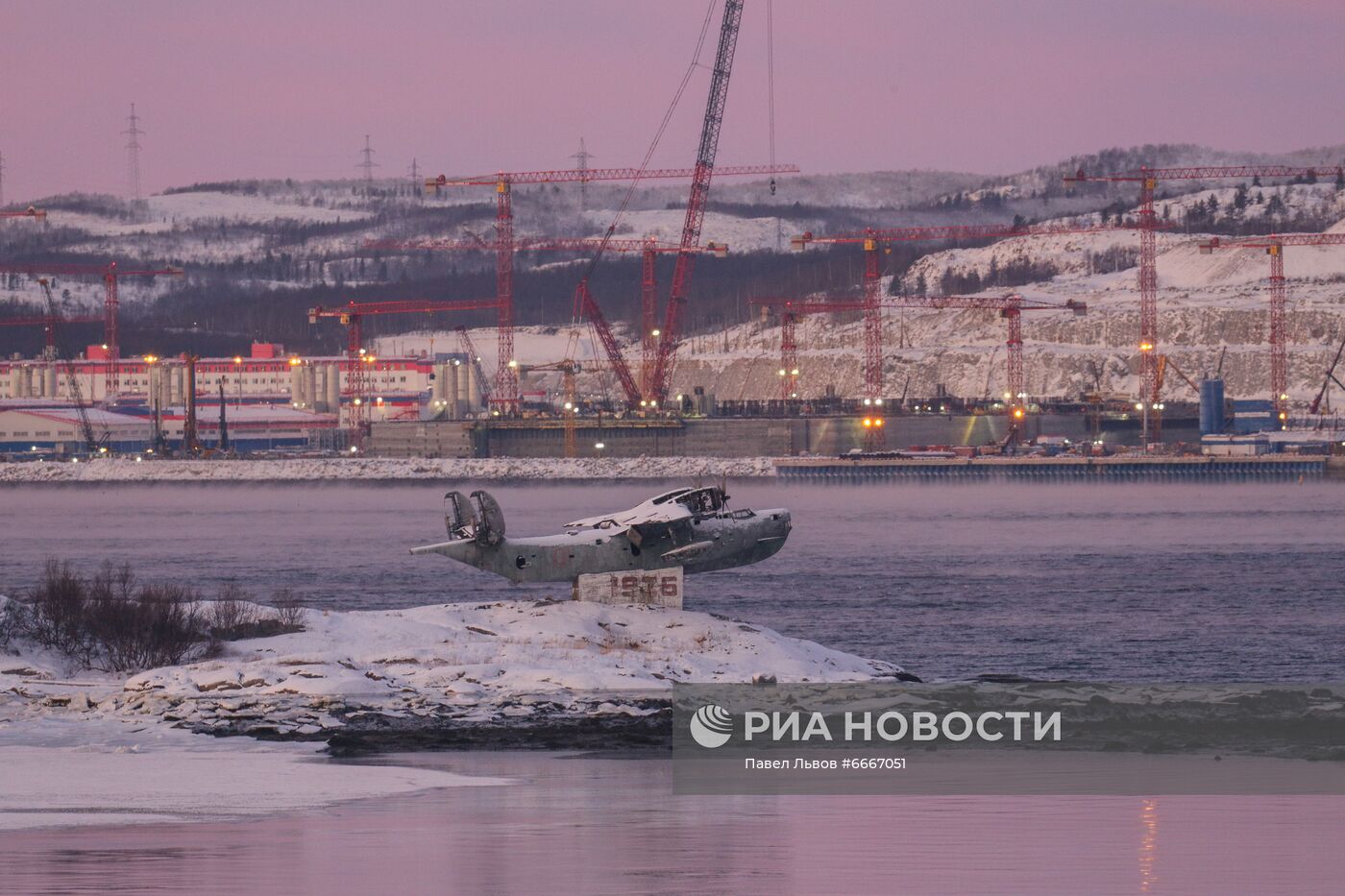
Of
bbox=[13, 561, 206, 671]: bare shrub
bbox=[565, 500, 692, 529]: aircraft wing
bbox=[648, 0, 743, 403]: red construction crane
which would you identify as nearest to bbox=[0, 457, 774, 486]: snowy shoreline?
bbox=[648, 0, 743, 403]: red construction crane

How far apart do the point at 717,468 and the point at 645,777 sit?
145 metres

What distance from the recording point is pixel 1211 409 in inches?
6914

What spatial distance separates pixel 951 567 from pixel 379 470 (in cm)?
11044

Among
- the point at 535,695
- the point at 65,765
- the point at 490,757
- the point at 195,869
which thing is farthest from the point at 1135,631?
the point at 195,869

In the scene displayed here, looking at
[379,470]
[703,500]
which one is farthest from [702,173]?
[703,500]

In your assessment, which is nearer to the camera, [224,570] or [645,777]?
[645,777]

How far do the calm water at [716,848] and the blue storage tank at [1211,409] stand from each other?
523 feet

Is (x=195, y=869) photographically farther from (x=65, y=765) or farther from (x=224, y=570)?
(x=224, y=570)

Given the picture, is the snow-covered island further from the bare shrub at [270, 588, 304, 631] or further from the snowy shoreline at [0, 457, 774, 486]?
the snowy shoreline at [0, 457, 774, 486]

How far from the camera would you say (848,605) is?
53656mm

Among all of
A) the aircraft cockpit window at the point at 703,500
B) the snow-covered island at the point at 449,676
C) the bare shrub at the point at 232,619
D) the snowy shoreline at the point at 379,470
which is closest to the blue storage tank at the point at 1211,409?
the snowy shoreline at the point at 379,470

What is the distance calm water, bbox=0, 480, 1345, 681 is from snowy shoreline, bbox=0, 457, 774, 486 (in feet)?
94.3

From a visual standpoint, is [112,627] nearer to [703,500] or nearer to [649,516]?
[649,516]

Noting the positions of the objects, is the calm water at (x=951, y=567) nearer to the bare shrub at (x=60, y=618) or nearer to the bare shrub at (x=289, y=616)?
the bare shrub at (x=289, y=616)
